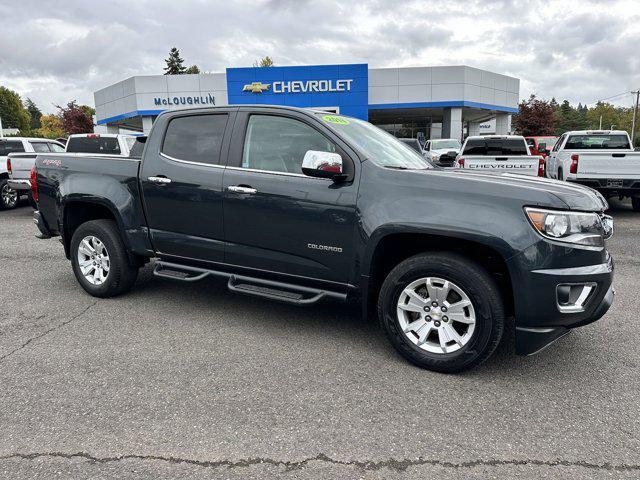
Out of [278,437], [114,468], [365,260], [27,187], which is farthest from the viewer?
[27,187]

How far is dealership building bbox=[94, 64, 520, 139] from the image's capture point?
2873 cm

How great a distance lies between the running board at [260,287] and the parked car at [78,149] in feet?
25.1

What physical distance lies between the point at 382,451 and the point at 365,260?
1.37m

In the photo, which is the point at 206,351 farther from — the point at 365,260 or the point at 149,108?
the point at 149,108

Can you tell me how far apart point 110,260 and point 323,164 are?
2.63 metres

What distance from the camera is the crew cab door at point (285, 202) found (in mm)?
3625

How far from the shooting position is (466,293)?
10.5ft

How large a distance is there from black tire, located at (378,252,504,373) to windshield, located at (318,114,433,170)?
87 centimetres

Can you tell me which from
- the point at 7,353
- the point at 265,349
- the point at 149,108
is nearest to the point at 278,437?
the point at 265,349

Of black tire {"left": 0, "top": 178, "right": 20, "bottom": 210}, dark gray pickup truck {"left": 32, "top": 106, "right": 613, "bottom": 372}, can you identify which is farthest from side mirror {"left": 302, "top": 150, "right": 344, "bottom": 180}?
black tire {"left": 0, "top": 178, "right": 20, "bottom": 210}

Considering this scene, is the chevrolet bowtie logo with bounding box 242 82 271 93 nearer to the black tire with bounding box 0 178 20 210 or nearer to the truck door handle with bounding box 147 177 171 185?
the black tire with bounding box 0 178 20 210

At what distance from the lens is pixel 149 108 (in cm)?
3103

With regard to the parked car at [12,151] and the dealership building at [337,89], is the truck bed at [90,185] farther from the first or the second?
the dealership building at [337,89]

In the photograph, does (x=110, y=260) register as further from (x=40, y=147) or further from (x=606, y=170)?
(x=40, y=147)
